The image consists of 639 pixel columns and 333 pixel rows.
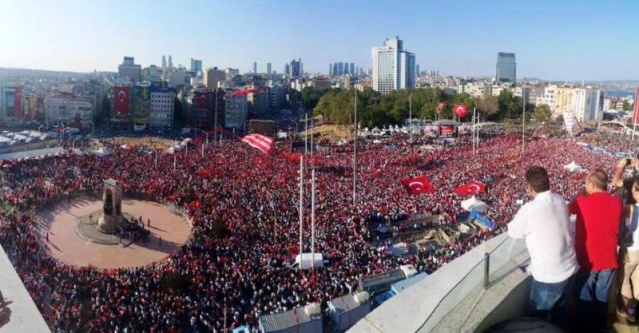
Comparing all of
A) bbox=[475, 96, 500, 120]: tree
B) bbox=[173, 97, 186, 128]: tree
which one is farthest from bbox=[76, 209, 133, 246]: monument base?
bbox=[475, 96, 500, 120]: tree

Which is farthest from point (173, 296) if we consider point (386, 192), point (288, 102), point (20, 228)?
point (288, 102)

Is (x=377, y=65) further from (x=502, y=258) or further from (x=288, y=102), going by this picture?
(x=502, y=258)

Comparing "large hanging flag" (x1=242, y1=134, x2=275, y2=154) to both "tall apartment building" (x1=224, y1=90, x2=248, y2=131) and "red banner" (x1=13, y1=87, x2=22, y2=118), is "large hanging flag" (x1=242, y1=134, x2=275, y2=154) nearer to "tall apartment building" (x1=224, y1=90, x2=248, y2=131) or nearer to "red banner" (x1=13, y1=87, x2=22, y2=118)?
"tall apartment building" (x1=224, y1=90, x2=248, y2=131)

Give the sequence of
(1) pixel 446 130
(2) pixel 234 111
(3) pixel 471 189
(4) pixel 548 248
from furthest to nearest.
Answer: (2) pixel 234 111 < (1) pixel 446 130 < (3) pixel 471 189 < (4) pixel 548 248

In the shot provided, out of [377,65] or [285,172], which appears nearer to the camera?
[285,172]

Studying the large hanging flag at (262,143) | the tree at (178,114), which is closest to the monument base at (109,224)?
the large hanging flag at (262,143)

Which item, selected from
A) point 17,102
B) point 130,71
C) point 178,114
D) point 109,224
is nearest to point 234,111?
point 178,114

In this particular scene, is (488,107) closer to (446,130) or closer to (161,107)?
(446,130)

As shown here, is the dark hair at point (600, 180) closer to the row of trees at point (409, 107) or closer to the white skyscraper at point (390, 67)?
the row of trees at point (409, 107)
